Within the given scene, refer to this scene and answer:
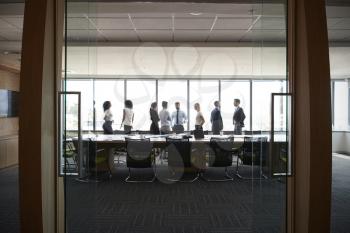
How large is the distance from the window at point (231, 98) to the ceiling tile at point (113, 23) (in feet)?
27.0

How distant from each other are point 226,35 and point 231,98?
7.22 m

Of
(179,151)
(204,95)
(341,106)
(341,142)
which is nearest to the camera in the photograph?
(179,151)

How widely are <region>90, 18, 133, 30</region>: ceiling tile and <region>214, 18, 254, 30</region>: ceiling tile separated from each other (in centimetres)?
175

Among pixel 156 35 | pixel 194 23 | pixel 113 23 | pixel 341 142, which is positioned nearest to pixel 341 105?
pixel 341 142

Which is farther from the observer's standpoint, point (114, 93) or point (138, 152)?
point (114, 93)

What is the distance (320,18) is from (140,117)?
11944 mm

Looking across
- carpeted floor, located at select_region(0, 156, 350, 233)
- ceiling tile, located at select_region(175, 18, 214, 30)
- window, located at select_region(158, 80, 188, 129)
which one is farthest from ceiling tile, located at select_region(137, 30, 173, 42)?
window, located at select_region(158, 80, 188, 129)

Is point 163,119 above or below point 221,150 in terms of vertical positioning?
→ above

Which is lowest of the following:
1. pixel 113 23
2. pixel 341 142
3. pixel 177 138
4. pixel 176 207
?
pixel 176 207

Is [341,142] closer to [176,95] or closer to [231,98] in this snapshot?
[231,98]

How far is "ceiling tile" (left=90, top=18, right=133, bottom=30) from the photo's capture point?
6.37 metres

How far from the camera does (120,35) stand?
7637 millimetres

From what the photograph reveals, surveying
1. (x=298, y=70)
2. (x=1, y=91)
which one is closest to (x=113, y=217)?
(x=298, y=70)

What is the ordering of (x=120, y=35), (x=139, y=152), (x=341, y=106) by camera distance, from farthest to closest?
(x=341, y=106), (x=120, y=35), (x=139, y=152)
